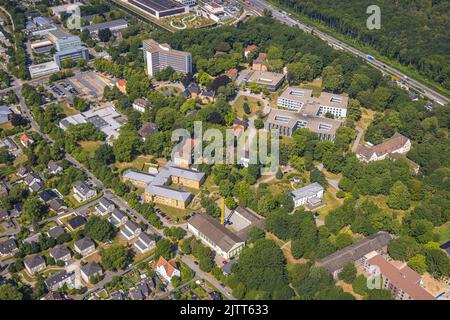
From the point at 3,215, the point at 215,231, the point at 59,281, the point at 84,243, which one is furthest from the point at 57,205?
the point at 215,231

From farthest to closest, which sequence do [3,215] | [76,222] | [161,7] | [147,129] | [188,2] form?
1. [188,2]
2. [161,7]
3. [147,129]
4. [3,215]
5. [76,222]

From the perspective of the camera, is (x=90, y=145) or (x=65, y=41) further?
(x=65, y=41)

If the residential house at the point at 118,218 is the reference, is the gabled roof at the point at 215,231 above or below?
above

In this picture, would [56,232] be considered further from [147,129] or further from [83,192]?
[147,129]

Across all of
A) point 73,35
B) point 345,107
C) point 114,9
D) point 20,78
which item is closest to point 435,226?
point 345,107

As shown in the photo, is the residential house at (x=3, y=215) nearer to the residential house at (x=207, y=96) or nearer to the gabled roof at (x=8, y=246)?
the gabled roof at (x=8, y=246)

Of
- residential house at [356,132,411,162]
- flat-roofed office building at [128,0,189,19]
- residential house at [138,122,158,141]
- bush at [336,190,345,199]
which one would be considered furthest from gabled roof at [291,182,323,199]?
flat-roofed office building at [128,0,189,19]

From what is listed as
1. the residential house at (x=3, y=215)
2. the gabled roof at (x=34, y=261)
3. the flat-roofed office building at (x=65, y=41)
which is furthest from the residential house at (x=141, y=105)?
the gabled roof at (x=34, y=261)
